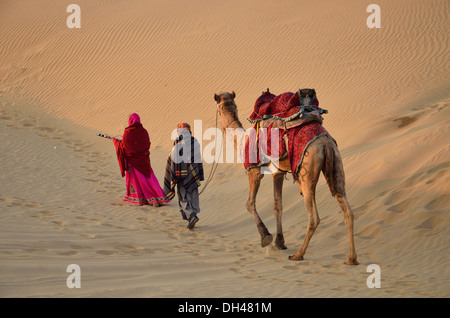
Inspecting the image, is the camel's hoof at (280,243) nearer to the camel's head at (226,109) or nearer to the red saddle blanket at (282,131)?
the red saddle blanket at (282,131)

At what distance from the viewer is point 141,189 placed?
472 inches

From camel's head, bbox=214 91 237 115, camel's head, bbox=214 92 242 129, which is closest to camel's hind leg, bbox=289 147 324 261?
camel's head, bbox=214 92 242 129

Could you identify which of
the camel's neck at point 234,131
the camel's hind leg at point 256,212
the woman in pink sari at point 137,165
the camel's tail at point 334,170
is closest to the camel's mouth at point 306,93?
the camel's tail at point 334,170

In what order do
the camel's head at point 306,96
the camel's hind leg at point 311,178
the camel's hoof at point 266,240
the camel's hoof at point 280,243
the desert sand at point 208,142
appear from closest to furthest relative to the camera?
1. the desert sand at point 208,142
2. the camel's hind leg at point 311,178
3. the camel's head at point 306,96
4. the camel's hoof at point 266,240
5. the camel's hoof at point 280,243

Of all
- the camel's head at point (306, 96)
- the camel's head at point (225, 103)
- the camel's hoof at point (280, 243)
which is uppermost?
the camel's head at point (225, 103)

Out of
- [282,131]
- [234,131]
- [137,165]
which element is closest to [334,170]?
[282,131]

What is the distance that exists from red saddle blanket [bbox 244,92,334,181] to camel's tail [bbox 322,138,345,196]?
248 mm

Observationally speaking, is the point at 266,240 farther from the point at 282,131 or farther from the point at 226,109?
the point at 226,109

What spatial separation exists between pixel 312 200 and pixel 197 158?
341 centimetres

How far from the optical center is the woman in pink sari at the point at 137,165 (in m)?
11.8

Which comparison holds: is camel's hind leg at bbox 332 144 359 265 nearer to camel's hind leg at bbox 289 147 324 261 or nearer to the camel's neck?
camel's hind leg at bbox 289 147 324 261

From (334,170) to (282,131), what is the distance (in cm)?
106
